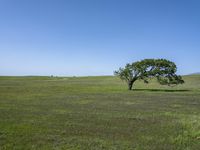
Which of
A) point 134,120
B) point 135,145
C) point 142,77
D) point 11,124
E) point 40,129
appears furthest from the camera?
point 142,77

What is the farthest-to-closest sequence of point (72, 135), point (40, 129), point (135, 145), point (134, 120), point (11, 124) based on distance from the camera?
point (134, 120)
point (11, 124)
point (40, 129)
point (72, 135)
point (135, 145)

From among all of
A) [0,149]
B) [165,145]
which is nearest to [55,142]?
[0,149]

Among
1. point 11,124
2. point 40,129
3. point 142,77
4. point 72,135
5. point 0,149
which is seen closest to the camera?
point 0,149

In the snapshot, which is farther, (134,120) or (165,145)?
(134,120)

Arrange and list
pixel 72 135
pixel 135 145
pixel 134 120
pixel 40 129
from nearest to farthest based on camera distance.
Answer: pixel 135 145 → pixel 72 135 → pixel 40 129 → pixel 134 120

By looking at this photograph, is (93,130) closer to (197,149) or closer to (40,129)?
(40,129)

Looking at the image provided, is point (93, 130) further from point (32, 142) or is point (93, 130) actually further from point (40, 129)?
point (32, 142)

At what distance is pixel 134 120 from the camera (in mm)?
23641

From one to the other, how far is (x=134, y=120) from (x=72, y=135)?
25.4 feet

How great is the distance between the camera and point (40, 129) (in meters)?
19.1

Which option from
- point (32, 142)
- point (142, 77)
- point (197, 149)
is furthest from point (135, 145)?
point (142, 77)

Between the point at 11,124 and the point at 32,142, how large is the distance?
20.0 feet

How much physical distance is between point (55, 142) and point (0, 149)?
307 cm

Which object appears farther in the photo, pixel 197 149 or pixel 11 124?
pixel 11 124
